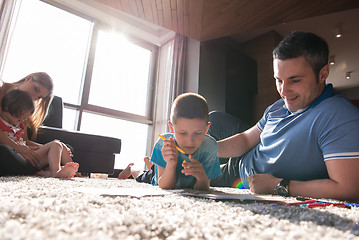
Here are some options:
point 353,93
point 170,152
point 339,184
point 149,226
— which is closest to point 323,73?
point 339,184

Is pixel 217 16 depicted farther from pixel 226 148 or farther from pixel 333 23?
pixel 226 148

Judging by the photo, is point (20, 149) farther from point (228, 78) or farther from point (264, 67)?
point (264, 67)

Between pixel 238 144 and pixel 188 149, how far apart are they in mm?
442

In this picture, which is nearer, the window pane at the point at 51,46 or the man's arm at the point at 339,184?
the man's arm at the point at 339,184

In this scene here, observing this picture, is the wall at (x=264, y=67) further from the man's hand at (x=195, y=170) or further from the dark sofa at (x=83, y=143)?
the man's hand at (x=195, y=170)

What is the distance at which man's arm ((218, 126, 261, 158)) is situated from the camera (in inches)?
47.3

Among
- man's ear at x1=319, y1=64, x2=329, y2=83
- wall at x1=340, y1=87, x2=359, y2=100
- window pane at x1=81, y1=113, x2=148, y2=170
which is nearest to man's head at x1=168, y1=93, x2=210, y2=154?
man's ear at x1=319, y1=64, x2=329, y2=83

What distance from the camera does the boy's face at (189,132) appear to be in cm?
88

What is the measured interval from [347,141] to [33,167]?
1537mm

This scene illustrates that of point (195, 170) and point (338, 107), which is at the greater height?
point (338, 107)

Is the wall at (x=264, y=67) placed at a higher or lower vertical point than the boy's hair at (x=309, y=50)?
higher

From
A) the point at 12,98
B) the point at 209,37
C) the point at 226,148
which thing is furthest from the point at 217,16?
the point at 12,98

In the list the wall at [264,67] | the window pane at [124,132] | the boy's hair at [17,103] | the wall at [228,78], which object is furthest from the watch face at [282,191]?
the window pane at [124,132]

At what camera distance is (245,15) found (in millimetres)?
2611
